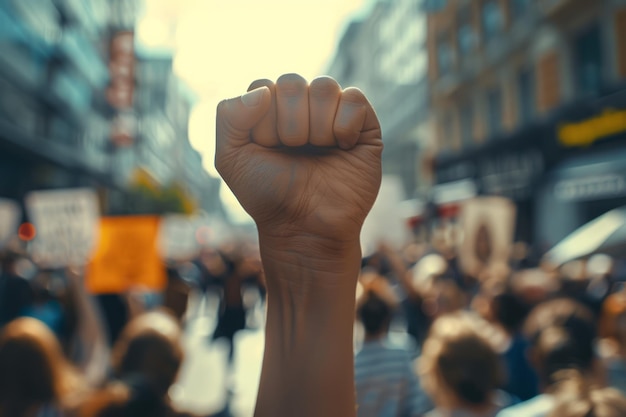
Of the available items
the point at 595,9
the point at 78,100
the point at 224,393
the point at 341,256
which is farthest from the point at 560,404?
the point at 78,100

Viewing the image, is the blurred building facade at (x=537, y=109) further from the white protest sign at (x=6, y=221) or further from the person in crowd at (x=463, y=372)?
the white protest sign at (x=6, y=221)

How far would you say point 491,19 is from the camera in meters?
20.1

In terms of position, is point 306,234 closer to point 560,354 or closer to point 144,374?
point 144,374

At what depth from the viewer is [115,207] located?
4319cm

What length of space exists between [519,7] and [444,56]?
7056 mm

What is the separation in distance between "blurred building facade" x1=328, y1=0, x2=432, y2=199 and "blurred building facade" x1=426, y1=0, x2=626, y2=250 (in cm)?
616

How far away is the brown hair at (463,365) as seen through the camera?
8.61 feet

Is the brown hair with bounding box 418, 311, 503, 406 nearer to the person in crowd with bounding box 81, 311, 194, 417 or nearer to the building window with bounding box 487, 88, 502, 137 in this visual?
the person in crowd with bounding box 81, 311, 194, 417

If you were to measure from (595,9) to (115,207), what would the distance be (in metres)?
36.0

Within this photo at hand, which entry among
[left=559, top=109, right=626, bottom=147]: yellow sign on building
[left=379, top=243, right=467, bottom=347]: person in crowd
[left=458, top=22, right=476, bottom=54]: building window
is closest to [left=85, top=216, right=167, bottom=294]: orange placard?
[left=379, top=243, right=467, bottom=347]: person in crowd

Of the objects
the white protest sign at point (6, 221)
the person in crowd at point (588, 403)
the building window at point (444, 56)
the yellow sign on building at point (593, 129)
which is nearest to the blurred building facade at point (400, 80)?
the building window at point (444, 56)

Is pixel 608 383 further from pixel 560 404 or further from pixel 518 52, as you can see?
pixel 518 52

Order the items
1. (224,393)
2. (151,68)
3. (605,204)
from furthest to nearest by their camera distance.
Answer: (151,68) → (605,204) → (224,393)

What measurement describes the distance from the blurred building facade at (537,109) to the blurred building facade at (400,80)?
20.2ft
